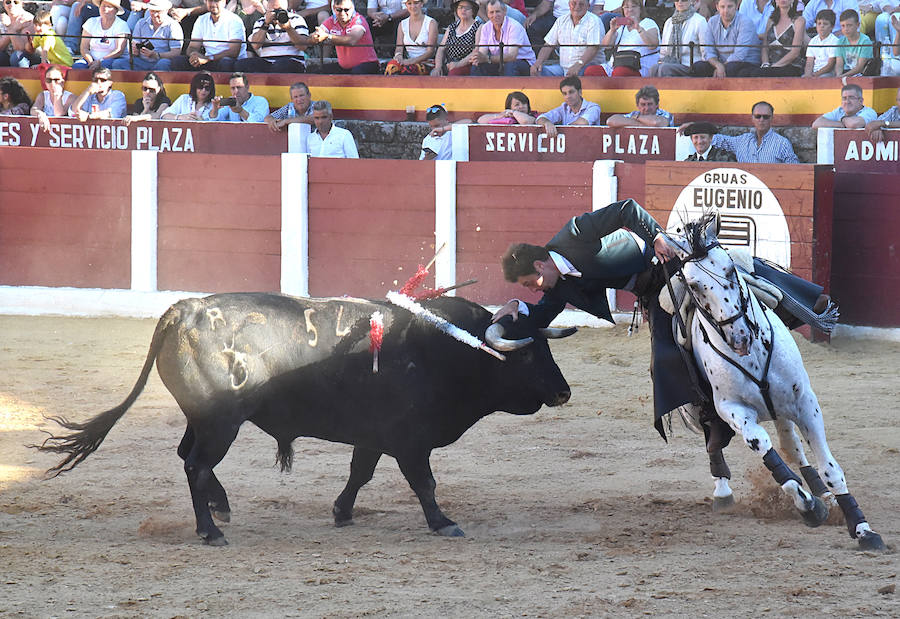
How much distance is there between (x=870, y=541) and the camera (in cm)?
445

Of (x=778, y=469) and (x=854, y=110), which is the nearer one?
(x=778, y=469)

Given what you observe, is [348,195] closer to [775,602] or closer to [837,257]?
[837,257]

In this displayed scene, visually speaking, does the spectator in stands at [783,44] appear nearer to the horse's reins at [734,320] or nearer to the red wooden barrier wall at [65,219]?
the red wooden barrier wall at [65,219]

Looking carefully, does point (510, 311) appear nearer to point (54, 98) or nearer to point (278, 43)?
point (278, 43)

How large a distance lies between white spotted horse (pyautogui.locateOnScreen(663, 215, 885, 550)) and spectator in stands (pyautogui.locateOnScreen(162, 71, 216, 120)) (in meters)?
7.31

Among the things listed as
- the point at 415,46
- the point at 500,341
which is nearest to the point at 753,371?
the point at 500,341

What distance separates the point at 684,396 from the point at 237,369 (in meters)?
1.59

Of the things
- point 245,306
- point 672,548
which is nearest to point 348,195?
point 245,306

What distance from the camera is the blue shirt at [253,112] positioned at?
11.3 meters

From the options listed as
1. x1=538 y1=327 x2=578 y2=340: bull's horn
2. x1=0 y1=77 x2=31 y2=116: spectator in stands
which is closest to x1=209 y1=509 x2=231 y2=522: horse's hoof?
x1=538 y1=327 x2=578 y2=340: bull's horn

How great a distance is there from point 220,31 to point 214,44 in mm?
140

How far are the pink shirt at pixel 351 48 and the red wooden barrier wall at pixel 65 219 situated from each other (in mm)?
2214

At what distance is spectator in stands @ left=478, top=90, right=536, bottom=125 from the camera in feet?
34.0

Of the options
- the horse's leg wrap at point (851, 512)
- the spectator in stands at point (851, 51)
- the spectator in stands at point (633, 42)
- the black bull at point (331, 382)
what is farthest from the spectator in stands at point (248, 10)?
the horse's leg wrap at point (851, 512)
